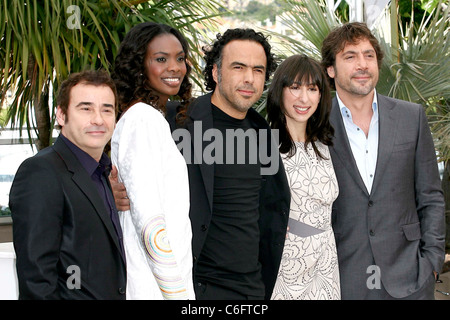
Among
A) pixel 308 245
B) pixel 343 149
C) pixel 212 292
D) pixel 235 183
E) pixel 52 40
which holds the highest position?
pixel 52 40

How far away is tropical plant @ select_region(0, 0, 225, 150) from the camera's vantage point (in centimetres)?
414

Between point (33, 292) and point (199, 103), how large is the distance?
3.61ft

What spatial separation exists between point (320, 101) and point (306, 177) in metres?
0.37

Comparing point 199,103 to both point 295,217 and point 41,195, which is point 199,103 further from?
point 41,195

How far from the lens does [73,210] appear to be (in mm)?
1773

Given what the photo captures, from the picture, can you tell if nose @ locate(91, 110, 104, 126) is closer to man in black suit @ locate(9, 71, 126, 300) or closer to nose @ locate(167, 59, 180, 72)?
man in black suit @ locate(9, 71, 126, 300)

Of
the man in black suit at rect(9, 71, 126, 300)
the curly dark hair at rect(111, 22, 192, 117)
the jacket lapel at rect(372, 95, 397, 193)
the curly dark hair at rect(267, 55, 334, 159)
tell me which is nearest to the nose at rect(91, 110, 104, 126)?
the man in black suit at rect(9, 71, 126, 300)

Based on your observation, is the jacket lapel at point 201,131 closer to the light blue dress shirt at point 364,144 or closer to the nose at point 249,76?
the nose at point 249,76

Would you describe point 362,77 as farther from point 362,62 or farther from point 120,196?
point 120,196

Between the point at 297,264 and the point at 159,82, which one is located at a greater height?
the point at 159,82

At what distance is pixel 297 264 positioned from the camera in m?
2.52

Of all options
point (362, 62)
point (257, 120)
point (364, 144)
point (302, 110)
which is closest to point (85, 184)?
point (257, 120)
